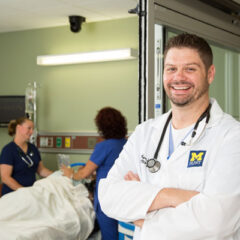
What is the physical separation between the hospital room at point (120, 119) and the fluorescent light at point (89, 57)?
0.01 m

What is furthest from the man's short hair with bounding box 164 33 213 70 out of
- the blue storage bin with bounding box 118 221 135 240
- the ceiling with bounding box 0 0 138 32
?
the ceiling with bounding box 0 0 138 32

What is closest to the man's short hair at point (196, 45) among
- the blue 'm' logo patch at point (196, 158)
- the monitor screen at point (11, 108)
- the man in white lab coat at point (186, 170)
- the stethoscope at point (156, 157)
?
the man in white lab coat at point (186, 170)

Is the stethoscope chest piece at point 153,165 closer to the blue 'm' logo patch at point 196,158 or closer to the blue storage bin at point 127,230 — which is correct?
the blue 'm' logo patch at point 196,158

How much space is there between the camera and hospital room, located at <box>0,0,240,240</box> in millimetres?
1433

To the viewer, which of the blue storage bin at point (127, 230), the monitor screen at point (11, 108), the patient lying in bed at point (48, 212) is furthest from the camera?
the monitor screen at point (11, 108)

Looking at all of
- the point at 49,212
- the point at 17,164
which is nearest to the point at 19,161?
the point at 17,164

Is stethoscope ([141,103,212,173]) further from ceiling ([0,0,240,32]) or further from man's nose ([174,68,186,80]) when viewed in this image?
ceiling ([0,0,240,32])

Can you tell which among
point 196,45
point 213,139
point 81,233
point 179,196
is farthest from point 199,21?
point 81,233

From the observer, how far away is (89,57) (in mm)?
4898

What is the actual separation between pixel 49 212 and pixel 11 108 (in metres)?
2.39

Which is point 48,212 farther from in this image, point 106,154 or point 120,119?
point 120,119

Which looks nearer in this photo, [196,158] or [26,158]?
[196,158]

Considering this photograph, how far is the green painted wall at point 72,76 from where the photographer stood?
4957 mm

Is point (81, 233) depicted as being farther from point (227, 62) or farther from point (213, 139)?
point (213, 139)
